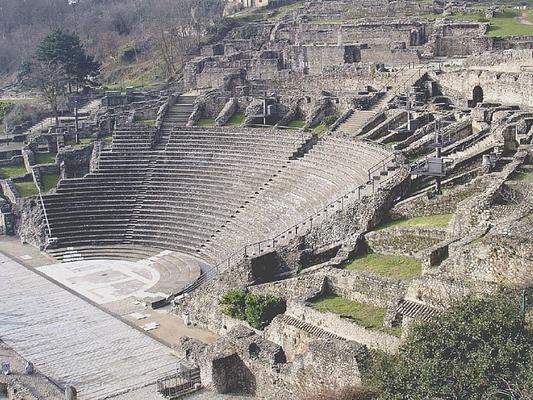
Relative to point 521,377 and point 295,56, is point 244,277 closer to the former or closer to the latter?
point 521,377

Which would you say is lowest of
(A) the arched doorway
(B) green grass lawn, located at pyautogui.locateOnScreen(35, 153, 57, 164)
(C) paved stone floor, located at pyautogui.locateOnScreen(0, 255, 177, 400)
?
(C) paved stone floor, located at pyautogui.locateOnScreen(0, 255, 177, 400)

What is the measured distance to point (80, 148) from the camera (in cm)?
4322

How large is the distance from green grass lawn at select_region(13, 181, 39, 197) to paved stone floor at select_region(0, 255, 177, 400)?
10.2 m

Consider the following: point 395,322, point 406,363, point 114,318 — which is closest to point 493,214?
point 395,322

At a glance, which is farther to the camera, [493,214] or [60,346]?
[60,346]

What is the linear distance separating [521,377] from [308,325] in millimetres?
8922

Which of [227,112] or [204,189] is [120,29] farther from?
[204,189]

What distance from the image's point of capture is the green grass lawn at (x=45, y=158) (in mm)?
45062

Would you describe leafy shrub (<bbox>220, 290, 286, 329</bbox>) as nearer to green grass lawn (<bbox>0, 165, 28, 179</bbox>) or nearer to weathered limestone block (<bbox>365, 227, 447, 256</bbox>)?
weathered limestone block (<bbox>365, 227, 447, 256</bbox>)

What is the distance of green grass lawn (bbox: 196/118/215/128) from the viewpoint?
43.5 meters

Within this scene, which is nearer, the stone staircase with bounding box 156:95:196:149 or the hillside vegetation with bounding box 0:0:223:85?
the stone staircase with bounding box 156:95:196:149

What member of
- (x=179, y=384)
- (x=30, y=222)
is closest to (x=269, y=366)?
(x=179, y=384)

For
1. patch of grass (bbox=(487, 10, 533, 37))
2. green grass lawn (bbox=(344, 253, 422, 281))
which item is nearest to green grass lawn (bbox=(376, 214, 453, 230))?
green grass lawn (bbox=(344, 253, 422, 281))

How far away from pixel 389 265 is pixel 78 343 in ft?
34.2
